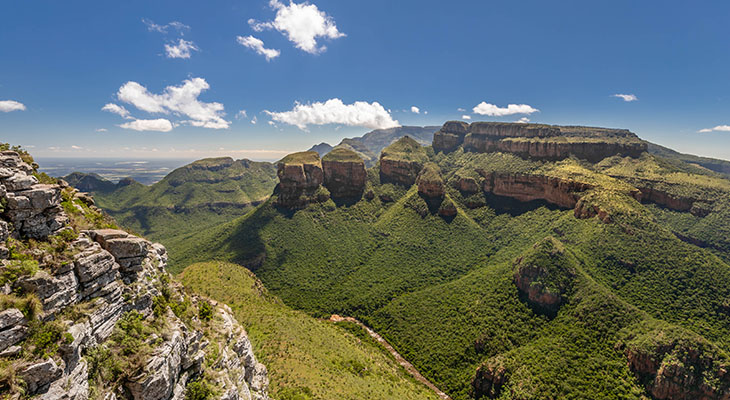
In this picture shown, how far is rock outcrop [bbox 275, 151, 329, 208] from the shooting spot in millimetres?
138625

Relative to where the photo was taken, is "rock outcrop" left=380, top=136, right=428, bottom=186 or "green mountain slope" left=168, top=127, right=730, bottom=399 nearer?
"green mountain slope" left=168, top=127, right=730, bottom=399

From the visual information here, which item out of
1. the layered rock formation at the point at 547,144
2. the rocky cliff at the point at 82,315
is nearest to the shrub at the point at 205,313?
the rocky cliff at the point at 82,315

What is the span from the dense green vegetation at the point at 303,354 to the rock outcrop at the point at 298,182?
6397 centimetres

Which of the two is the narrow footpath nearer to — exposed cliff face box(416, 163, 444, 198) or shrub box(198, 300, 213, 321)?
shrub box(198, 300, 213, 321)

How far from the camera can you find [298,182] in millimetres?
139750

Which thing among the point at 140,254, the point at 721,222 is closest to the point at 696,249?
the point at 721,222

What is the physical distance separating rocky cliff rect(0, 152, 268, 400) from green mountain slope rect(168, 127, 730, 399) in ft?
219

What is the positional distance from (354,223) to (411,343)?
70859 millimetres

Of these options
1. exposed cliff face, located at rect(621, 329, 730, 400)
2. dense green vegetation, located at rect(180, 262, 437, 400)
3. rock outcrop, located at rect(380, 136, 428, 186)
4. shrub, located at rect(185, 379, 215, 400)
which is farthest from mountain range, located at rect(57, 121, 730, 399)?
shrub, located at rect(185, 379, 215, 400)

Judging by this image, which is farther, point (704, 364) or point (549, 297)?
point (549, 297)

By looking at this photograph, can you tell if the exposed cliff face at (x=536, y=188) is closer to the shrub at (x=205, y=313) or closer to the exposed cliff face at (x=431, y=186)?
the exposed cliff face at (x=431, y=186)

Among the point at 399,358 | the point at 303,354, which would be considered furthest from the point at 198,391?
the point at 399,358

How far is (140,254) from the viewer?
76.0ft

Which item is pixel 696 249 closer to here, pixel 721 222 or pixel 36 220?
pixel 721 222
